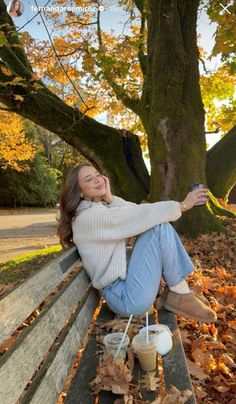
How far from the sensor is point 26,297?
1.78 metres

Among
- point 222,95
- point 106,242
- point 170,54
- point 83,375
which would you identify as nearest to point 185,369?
point 83,375

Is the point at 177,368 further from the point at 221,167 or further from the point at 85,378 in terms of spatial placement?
the point at 221,167

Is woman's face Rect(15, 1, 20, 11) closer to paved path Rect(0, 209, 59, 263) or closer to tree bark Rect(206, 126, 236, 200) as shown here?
paved path Rect(0, 209, 59, 263)

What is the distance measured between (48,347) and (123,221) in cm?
128

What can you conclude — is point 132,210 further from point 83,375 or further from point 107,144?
point 107,144

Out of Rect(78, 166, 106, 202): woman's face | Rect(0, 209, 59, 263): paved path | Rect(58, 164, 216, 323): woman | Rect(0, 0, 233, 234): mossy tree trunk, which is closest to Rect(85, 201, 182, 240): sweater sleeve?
Rect(58, 164, 216, 323): woman

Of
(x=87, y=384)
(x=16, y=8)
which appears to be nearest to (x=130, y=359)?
(x=87, y=384)

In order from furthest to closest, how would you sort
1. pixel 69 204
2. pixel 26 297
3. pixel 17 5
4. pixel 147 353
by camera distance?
pixel 17 5, pixel 69 204, pixel 147 353, pixel 26 297

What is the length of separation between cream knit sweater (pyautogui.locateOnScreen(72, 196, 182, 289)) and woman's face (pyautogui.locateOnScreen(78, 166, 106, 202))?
0.28 metres

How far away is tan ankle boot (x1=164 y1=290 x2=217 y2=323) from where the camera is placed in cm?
314

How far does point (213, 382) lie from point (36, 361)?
1518mm

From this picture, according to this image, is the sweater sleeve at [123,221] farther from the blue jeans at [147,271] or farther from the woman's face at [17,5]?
the woman's face at [17,5]

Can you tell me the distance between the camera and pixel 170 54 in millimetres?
7113

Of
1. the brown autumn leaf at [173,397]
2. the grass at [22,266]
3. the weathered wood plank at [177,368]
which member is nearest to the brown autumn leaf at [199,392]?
the weathered wood plank at [177,368]
